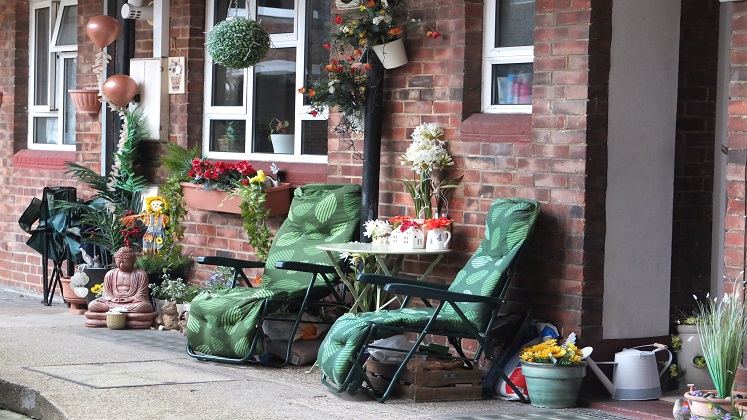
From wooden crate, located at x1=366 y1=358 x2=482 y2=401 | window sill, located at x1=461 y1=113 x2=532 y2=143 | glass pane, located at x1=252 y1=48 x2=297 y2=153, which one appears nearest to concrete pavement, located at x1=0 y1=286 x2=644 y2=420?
wooden crate, located at x1=366 y1=358 x2=482 y2=401

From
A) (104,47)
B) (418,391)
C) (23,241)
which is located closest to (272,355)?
(418,391)

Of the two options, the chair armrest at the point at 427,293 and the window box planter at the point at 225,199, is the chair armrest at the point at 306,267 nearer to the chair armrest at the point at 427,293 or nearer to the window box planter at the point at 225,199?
the chair armrest at the point at 427,293

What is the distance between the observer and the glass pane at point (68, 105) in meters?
11.3

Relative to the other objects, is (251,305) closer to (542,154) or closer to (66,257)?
(542,154)

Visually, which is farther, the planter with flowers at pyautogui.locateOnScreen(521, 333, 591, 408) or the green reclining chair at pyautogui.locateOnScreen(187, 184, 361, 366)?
the green reclining chair at pyautogui.locateOnScreen(187, 184, 361, 366)

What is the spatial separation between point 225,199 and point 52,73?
3752mm

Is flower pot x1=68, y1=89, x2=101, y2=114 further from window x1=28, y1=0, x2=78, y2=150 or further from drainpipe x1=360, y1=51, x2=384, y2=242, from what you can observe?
drainpipe x1=360, y1=51, x2=384, y2=242

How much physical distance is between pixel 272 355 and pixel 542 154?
2.04m

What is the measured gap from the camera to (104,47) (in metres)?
10.1

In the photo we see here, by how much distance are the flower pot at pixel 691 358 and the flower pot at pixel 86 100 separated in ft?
18.4

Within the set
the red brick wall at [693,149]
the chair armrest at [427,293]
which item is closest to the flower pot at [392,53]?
the red brick wall at [693,149]

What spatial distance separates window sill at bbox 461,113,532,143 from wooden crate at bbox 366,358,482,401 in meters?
1.31

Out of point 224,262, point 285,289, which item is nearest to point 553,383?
point 285,289

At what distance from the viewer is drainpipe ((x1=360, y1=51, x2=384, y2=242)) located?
7.47 m
